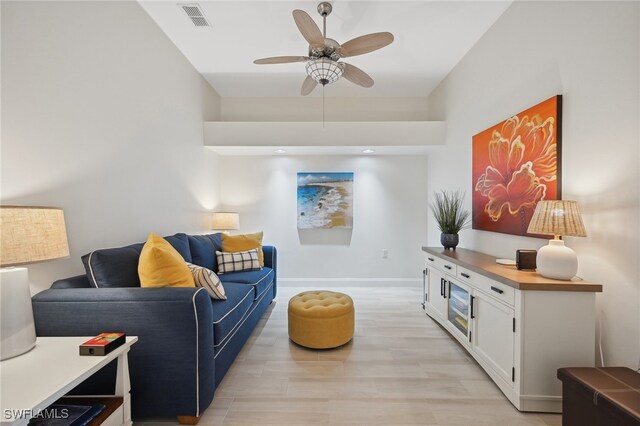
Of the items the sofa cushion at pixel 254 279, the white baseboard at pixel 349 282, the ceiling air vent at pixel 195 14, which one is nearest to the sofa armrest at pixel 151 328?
the sofa cushion at pixel 254 279

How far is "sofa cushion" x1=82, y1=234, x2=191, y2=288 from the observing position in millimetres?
1677

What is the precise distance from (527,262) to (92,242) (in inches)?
120

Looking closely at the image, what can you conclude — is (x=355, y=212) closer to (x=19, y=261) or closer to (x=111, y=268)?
(x=111, y=268)

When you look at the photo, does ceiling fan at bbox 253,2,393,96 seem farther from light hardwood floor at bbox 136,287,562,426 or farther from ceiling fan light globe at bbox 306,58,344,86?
light hardwood floor at bbox 136,287,562,426

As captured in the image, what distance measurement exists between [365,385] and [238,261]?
1.91 metres

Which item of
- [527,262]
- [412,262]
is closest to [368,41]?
[527,262]

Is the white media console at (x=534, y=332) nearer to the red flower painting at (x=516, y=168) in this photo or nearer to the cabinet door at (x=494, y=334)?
→ the cabinet door at (x=494, y=334)

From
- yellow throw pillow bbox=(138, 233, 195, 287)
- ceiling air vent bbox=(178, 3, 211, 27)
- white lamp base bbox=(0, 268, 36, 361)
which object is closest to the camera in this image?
white lamp base bbox=(0, 268, 36, 361)

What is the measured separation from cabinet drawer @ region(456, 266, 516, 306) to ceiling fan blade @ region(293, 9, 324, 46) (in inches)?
82.8

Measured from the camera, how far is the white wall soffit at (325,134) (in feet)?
12.4

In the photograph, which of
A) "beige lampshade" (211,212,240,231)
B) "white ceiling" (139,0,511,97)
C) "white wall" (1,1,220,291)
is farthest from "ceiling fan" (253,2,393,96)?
"beige lampshade" (211,212,240,231)

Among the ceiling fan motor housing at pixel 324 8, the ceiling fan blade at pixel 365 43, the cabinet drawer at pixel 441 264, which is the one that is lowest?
the cabinet drawer at pixel 441 264

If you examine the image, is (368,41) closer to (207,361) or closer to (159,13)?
(159,13)

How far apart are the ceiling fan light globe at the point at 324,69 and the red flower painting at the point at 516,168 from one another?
5.06 feet
